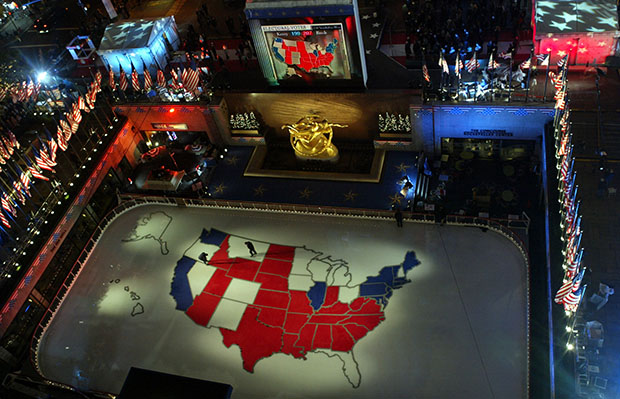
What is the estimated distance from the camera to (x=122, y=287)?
121 ft

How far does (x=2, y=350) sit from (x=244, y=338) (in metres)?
15.9

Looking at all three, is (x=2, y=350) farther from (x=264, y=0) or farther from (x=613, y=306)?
(x=613, y=306)

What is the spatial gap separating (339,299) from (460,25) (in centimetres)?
2641

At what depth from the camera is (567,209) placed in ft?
97.8

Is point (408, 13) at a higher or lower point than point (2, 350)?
higher

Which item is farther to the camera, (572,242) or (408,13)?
(408,13)

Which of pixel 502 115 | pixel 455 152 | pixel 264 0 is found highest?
pixel 264 0

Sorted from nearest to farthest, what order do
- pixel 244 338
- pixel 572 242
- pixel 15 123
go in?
1. pixel 572 242
2. pixel 244 338
3. pixel 15 123

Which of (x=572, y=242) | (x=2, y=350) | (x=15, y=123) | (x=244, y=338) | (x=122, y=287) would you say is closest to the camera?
(x=572, y=242)

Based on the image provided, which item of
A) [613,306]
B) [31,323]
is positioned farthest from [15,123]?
[613,306]

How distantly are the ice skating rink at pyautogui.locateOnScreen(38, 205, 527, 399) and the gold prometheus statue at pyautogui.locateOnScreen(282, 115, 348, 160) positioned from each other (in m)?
6.99

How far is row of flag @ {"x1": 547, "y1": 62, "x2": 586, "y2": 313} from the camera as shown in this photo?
26.3 meters

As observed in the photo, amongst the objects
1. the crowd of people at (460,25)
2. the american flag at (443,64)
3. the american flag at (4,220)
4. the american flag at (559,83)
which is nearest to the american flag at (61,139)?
the american flag at (4,220)

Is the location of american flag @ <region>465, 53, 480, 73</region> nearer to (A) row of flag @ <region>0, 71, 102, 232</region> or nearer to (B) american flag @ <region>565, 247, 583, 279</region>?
(B) american flag @ <region>565, 247, 583, 279</region>
